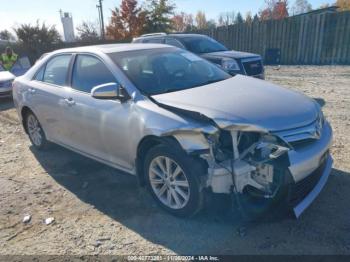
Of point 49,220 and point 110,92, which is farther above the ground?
point 110,92

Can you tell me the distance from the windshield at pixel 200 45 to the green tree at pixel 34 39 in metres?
14.7

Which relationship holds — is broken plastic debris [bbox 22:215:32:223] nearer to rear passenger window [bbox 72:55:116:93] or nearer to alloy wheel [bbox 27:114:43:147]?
rear passenger window [bbox 72:55:116:93]

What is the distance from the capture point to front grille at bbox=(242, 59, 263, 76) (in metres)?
8.14

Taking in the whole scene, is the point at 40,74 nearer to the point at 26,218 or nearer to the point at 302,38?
the point at 26,218

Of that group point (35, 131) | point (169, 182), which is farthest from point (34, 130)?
point (169, 182)

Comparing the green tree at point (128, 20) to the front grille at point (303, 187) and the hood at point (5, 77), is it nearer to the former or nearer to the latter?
the hood at point (5, 77)

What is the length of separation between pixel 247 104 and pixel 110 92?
58.2 inches

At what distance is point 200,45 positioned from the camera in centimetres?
934

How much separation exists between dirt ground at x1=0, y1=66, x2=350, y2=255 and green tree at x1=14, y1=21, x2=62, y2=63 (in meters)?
17.9

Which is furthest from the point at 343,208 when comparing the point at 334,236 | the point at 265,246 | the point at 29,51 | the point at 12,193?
the point at 29,51

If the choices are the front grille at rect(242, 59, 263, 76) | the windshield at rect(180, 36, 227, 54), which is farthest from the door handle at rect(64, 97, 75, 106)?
the windshield at rect(180, 36, 227, 54)

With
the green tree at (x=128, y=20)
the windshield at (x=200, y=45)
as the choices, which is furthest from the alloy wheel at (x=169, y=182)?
the green tree at (x=128, y=20)

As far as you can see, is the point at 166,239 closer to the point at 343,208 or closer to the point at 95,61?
the point at 343,208

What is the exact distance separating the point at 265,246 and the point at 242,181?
613 mm
